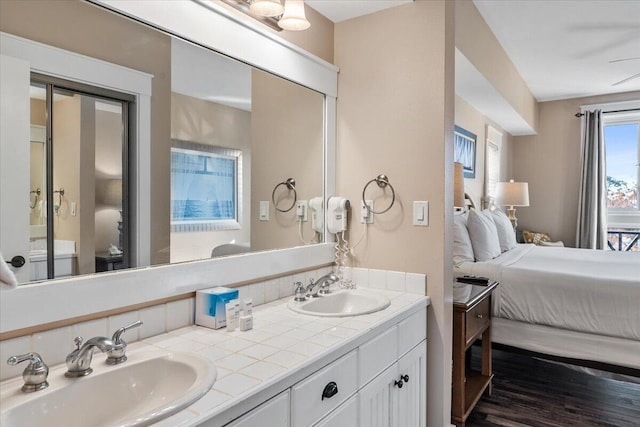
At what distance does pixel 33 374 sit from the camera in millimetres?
978

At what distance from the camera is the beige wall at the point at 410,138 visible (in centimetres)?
201

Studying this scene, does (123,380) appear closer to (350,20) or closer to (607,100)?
(350,20)

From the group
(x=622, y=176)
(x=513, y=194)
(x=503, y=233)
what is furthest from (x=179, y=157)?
Result: (x=622, y=176)

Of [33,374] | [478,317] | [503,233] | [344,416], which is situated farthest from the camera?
[503,233]

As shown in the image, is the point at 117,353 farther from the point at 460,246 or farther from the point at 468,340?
the point at 460,246

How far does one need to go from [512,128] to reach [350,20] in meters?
4.34

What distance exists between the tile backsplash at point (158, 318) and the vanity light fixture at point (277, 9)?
112cm

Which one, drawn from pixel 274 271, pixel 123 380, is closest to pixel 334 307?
pixel 274 271

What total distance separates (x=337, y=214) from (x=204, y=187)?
0.80m

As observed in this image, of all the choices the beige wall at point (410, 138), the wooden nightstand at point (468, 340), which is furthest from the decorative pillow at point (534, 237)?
the beige wall at point (410, 138)

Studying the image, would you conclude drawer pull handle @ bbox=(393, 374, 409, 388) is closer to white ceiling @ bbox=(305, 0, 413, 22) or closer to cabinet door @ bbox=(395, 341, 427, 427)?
cabinet door @ bbox=(395, 341, 427, 427)

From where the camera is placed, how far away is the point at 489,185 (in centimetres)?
537

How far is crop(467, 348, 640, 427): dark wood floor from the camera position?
2.45m

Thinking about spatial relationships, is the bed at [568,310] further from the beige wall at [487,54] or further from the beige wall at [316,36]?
the beige wall at [316,36]
